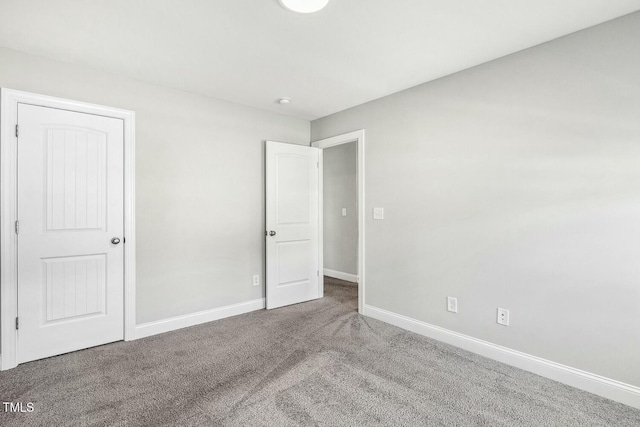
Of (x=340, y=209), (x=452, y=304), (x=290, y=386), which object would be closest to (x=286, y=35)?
(x=290, y=386)

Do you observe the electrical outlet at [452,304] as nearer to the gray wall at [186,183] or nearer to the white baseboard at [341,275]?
the gray wall at [186,183]

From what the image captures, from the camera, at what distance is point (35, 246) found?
8.24 ft

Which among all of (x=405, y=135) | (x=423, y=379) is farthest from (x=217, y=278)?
(x=405, y=135)

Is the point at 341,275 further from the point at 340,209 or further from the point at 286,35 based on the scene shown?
the point at 286,35

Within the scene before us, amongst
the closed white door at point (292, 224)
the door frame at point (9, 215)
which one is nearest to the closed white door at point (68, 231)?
the door frame at point (9, 215)

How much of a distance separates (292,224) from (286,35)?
2286 millimetres

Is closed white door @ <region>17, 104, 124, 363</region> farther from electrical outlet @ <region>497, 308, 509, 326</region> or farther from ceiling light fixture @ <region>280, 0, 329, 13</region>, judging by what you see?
electrical outlet @ <region>497, 308, 509, 326</region>

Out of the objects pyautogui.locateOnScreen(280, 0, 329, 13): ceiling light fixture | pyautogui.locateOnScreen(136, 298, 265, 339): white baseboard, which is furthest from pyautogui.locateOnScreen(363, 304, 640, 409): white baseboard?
pyautogui.locateOnScreen(280, 0, 329, 13): ceiling light fixture

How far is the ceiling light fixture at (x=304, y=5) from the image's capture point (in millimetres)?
1831

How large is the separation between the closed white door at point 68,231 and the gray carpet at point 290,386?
22 cm

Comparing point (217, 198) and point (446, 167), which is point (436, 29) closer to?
point (446, 167)

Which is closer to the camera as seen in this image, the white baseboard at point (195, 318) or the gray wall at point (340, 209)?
the white baseboard at point (195, 318)

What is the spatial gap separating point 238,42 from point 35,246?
2.22m

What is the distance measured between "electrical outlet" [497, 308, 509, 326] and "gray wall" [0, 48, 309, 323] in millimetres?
2510
